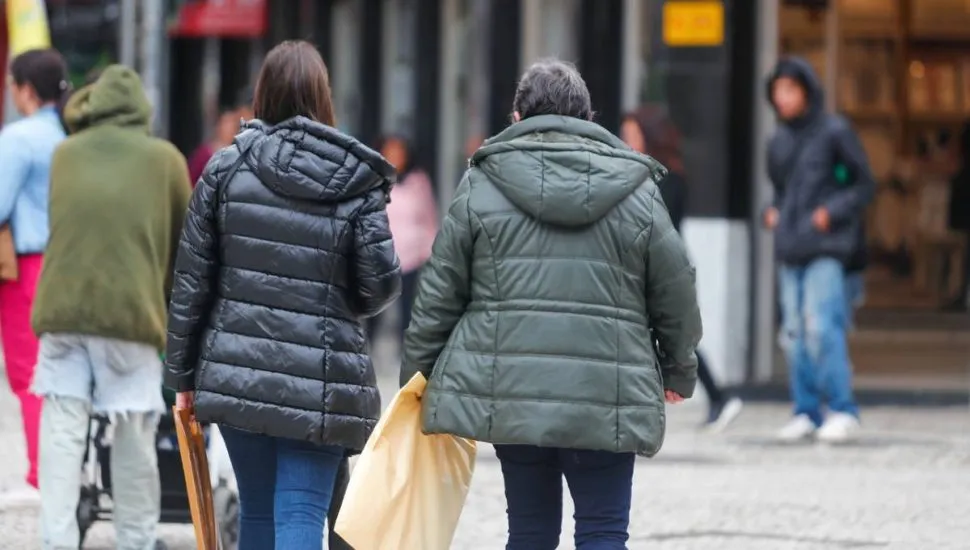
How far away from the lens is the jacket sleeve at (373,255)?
5.99 m

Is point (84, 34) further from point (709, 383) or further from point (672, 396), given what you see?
point (672, 396)

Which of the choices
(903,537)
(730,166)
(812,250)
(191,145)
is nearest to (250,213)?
(903,537)

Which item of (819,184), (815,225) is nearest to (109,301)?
(815,225)

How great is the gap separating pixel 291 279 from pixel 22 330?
2.76 m

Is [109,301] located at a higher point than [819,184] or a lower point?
higher

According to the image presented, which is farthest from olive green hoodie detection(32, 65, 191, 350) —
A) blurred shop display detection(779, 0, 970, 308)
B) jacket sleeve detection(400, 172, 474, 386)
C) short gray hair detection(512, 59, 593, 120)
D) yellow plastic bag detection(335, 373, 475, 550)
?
blurred shop display detection(779, 0, 970, 308)

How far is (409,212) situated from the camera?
15.4m

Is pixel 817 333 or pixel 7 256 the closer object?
pixel 7 256

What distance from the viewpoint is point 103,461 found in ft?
25.3

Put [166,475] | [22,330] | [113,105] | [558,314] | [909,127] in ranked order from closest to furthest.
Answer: [558,314] → [113,105] → [166,475] → [22,330] → [909,127]

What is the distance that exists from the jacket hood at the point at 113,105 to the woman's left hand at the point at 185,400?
57.7 inches

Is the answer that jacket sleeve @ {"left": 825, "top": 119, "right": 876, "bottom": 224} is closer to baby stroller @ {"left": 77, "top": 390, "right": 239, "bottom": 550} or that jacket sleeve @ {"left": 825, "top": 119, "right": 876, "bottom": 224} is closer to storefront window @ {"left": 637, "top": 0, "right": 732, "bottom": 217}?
storefront window @ {"left": 637, "top": 0, "right": 732, "bottom": 217}

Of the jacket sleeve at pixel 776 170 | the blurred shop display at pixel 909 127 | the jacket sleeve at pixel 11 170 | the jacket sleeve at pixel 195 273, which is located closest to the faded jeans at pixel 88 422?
the jacket sleeve at pixel 11 170

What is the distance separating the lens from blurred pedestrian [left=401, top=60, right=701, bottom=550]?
5.64 meters
